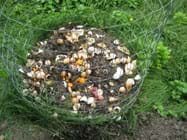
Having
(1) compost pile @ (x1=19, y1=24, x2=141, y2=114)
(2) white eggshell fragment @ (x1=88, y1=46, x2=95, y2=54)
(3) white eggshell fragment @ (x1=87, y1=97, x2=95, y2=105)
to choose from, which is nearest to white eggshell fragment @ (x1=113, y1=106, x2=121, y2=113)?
(1) compost pile @ (x1=19, y1=24, x2=141, y2=114)

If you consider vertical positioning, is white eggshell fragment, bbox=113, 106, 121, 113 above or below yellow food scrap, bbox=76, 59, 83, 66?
below

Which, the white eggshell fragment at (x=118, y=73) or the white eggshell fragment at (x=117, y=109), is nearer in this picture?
the white eggshell fragment at (x=117, y=109)

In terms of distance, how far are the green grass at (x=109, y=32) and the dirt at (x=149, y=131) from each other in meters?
0.04

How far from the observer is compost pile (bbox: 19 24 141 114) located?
213 centimetres

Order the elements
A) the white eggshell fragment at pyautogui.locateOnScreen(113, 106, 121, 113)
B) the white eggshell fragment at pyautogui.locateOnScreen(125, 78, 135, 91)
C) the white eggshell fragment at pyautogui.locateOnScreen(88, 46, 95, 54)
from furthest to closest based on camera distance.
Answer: the white eggshell fragment at pyautogui.locateOnScreen(88, 46, 95, 54)
the white eggshell fragment at pyautogui.locateOnScreen(125, 78, 135, 91)
the white eggshell fragment at pyautogui.locateOnScreen(113, 106, 121, 113)

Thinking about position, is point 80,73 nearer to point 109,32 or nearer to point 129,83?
point 129,83

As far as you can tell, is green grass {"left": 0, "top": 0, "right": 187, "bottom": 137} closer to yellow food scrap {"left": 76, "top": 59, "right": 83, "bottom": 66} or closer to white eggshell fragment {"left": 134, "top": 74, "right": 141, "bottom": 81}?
white eggshell fragment {"left": 134, "top": 74, "right": 141, "bottom": 81}

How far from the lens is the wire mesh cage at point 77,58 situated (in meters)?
2.09

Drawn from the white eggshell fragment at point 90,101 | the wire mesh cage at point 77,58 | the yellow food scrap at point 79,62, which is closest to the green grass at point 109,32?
the wire mesh cage at point 77,58

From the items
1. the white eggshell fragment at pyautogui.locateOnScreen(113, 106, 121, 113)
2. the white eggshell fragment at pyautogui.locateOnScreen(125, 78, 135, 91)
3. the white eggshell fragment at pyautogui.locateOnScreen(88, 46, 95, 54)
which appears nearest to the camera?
the white eggshell fragment at pyautogui.locateOnScreen(113, 106, 121, 113)

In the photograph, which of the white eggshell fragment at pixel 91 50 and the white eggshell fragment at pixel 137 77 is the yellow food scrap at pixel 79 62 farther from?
the white eggshell fragment at pixel 137 77

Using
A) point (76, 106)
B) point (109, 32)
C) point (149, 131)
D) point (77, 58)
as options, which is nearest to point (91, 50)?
point (77, 58)

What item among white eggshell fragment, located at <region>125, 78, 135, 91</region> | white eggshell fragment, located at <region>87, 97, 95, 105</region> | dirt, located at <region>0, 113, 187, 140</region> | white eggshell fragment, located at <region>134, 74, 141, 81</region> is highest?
white eggshell fragment, located at <region>134, 74, 141, 81</region>

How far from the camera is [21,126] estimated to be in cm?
213
